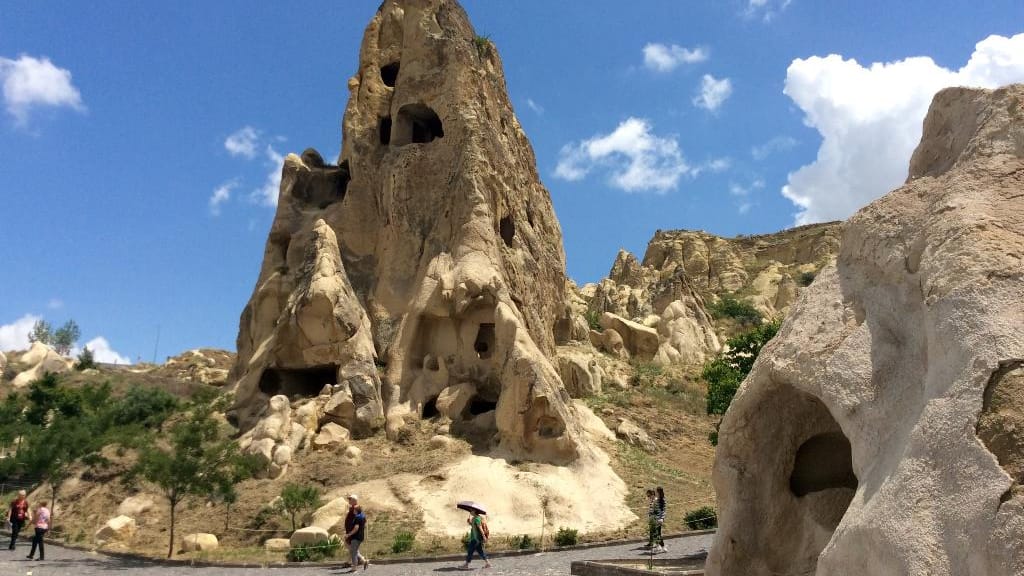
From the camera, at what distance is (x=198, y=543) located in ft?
56.3

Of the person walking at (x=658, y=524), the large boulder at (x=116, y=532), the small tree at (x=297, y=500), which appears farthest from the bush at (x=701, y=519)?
the large boulder at (x=116, y=532)

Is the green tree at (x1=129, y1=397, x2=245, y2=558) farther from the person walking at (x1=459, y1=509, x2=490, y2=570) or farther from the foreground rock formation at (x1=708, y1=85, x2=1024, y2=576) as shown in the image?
the foreground rock formation at (x1=708, y1=85, x2=1024, y2=576)

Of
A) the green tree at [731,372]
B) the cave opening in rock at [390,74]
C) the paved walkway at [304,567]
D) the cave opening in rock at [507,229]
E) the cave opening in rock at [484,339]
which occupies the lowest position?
the paved walkway at [304,567]

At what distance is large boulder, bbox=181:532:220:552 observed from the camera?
1709cm

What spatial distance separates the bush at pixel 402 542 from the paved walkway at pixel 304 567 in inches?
48.5

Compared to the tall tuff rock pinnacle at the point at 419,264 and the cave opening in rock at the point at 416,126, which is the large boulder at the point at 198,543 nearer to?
the tall tuff rock pinnacle at the point at 419,264

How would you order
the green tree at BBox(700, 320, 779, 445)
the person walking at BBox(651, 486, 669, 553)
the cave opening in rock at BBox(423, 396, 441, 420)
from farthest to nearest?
the cave opening in rock at BBox(423, 396, 441, 420)
the green tree at BBox(700, 320, 779, 445)
the person walking at BBox(651, 486, 669, 553)

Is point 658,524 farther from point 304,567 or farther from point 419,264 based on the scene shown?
point 419,264

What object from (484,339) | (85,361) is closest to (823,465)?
(484,339)

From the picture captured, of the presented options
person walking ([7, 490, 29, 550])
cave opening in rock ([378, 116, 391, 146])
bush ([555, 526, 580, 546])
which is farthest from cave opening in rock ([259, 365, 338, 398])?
bush ([555, 526, 580, 546])

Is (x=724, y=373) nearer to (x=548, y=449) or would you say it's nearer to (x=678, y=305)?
(x=548, y=449)

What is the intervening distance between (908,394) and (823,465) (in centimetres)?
224

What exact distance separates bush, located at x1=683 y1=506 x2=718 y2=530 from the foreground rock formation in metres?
11.8

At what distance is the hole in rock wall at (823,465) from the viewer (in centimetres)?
787
